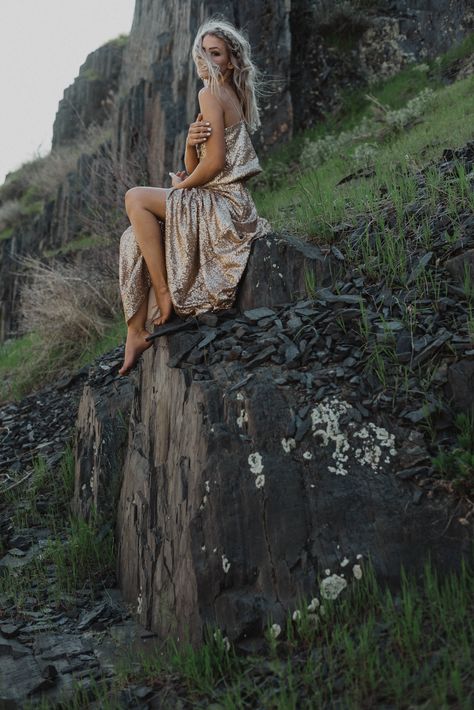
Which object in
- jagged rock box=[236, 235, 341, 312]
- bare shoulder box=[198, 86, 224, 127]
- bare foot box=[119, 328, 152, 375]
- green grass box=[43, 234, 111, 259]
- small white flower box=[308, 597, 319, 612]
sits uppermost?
green grass box=[43, 234, 111, 259]

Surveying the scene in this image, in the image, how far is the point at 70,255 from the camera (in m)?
15.6

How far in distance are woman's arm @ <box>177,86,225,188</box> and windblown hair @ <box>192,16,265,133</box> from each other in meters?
0.07

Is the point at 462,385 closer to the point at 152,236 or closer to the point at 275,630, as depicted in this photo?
the point at 275,630

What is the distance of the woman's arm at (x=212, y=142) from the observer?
16.7 ft

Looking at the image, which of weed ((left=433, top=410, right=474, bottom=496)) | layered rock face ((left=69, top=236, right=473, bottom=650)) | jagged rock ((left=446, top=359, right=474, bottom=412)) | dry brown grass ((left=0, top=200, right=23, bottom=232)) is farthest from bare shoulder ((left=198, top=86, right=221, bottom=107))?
dry brown grass ((left=0, top=200, right=23, bottom=232))

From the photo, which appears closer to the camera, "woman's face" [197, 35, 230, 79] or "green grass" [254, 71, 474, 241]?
"woman's face" [197, 35, 230, 79]

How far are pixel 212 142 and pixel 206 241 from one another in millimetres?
619

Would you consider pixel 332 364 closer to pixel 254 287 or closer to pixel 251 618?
pixel 254 287

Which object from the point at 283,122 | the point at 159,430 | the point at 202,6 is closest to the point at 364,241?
the point at 159,430

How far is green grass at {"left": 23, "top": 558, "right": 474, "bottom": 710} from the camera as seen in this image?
10.2 ft

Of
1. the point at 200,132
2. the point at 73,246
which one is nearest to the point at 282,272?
the point at 200,132

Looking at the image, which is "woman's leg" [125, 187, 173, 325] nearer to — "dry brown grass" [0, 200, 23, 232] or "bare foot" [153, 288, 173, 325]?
"bare foot" [153, 288, 173, 325]

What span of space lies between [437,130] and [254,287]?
192 inches

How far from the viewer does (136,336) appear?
17.4 feet
